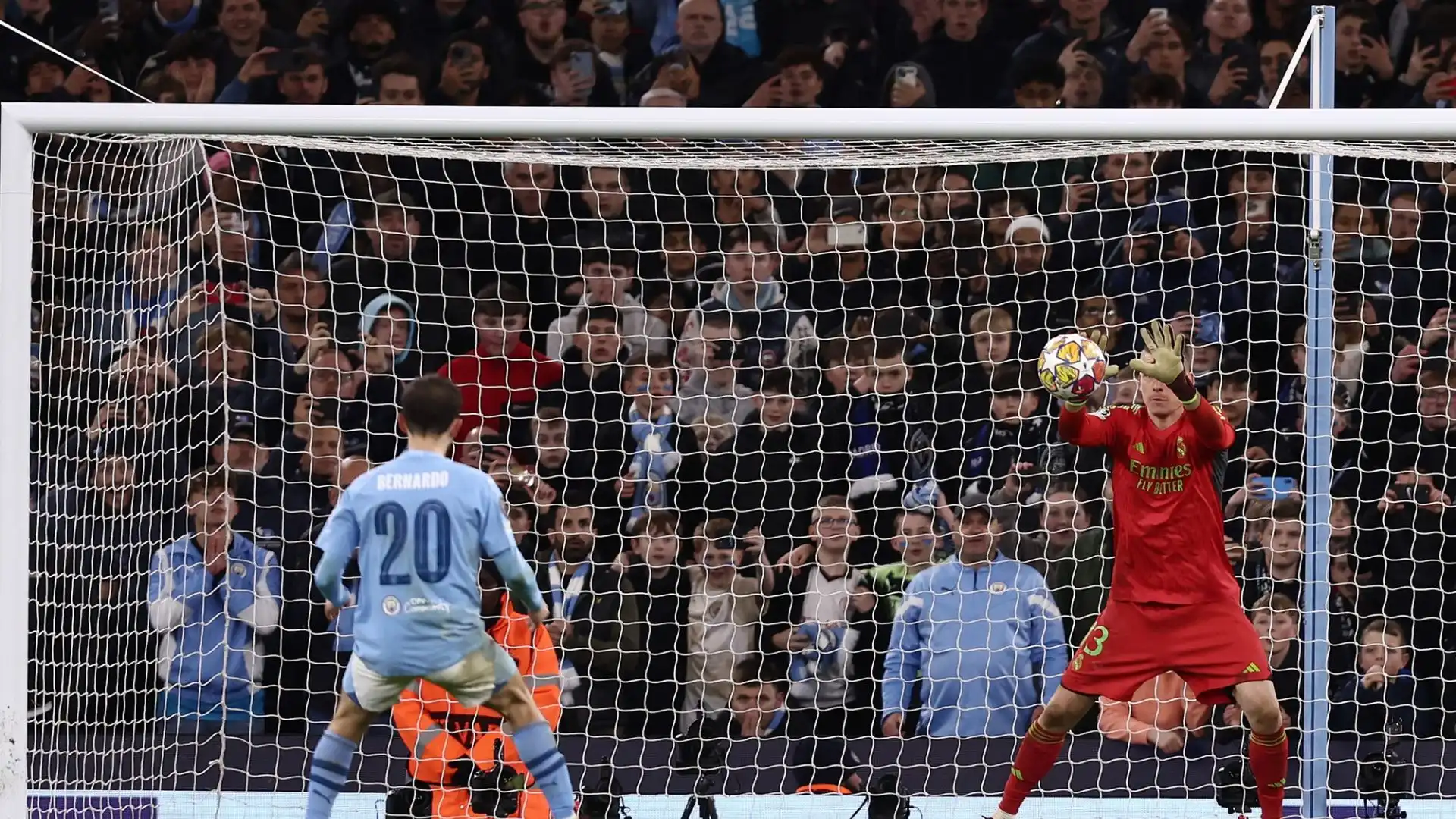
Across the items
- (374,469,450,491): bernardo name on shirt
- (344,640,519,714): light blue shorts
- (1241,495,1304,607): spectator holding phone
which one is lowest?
(344,640,519,714): light blue shorts

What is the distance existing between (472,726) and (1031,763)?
5.58ft

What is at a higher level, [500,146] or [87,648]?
[500,146]

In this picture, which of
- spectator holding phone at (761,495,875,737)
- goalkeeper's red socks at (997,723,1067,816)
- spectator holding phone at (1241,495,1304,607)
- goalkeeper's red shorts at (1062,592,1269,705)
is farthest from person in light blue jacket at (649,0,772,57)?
goalkeeper's red socks at (997,723,1067,816)

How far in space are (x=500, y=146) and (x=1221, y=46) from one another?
3.24 metres

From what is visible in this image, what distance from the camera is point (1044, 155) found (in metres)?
5.39

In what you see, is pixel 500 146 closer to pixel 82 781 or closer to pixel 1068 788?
pixel 82 781

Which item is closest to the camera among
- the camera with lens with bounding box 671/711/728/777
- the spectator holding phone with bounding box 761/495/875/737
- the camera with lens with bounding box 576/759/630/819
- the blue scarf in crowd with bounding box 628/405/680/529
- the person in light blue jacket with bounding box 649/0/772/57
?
the camera with lens with bounding box 576/759/630/819

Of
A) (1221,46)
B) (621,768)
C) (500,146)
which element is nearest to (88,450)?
(500,146)

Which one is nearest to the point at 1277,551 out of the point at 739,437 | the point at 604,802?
the point at 739,437

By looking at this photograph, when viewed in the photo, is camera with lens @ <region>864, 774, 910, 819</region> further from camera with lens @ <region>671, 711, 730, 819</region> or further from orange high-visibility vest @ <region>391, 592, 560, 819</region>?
orange high-visibility vest @ <region>391, 592, 560, 819</region>

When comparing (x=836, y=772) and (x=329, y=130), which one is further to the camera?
(x=836, y=772)

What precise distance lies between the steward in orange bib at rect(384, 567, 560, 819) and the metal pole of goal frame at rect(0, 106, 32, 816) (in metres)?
1.15

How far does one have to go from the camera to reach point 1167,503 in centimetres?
495

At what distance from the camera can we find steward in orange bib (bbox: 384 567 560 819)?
5211 millimetres
